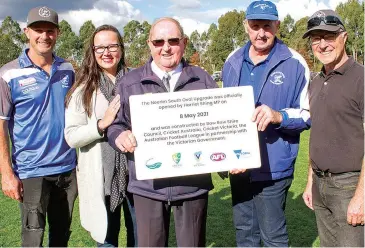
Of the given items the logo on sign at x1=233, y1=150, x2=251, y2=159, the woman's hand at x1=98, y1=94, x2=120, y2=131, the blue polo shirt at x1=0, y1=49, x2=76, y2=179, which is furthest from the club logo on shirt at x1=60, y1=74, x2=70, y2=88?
the logo on sign at x1=233, y1=150, x2=251, y2=159

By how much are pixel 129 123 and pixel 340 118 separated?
1.81 meters

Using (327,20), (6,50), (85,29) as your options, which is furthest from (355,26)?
(327,20)

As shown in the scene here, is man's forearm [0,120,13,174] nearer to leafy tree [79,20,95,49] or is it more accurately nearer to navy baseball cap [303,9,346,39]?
navy baseball cap [303,9,346,39]

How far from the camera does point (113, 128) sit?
3396mm

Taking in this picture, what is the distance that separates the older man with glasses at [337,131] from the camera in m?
3.38

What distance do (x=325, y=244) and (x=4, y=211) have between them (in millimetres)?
5731

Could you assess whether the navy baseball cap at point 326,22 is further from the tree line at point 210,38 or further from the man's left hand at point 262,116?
the tree line at point 210,38

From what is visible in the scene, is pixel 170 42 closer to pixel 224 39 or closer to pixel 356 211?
pixel 356 211

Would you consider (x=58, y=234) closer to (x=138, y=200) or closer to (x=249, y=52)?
(x=138, y=200)

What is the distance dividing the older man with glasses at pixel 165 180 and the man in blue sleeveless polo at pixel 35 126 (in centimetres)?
101

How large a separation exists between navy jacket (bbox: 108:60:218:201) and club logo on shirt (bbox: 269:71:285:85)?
0.65 m

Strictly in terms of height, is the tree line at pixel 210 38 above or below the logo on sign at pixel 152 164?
above

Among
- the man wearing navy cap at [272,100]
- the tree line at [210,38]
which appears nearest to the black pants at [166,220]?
the man wearing navy cap at [272,100]

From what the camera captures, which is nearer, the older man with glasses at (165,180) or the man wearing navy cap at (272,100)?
the older man with glasses at (165,180)
